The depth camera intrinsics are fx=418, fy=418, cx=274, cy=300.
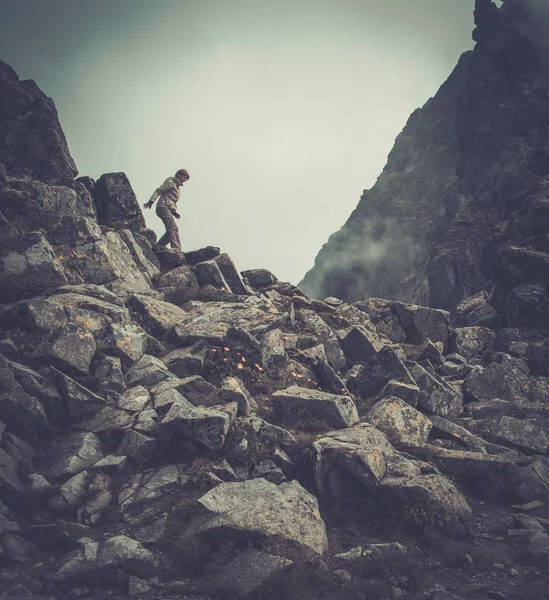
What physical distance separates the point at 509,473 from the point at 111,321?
14.4 m

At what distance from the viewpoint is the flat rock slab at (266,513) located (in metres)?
8.95

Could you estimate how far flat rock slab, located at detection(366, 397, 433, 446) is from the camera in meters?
14.4

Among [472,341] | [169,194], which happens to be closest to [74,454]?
[169,194]

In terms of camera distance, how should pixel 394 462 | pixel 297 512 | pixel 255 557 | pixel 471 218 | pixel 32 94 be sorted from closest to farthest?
pixel 255 557
pixel 297 512
pixel 394 462
pixel 32 94
pixel 471 218

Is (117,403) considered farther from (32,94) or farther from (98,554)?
(32,94)

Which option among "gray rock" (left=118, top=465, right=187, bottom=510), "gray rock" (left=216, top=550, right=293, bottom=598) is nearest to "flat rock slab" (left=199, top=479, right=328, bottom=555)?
"gray rock" (left=216, top=550, right=293, bottom=598)

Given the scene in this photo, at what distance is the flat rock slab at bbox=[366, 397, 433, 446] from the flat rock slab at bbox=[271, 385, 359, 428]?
3.29ft

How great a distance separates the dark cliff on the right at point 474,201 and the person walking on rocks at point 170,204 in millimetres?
28448

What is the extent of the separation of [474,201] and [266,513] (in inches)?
3546

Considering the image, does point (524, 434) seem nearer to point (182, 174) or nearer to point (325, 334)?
point (325, 334)

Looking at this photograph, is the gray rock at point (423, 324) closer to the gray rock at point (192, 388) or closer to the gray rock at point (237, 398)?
the gray rock at point (237, 398)

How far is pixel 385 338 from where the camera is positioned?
82.3 feet

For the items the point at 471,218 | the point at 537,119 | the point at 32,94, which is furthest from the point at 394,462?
the point at 537,119

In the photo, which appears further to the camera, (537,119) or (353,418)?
(537,119)
